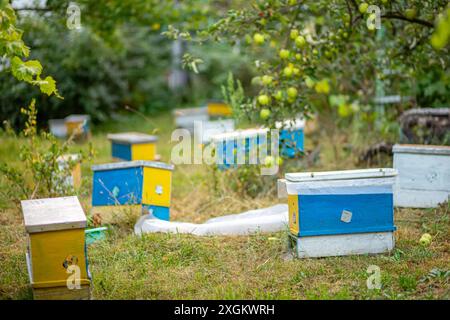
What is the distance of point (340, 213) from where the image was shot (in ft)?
12.5

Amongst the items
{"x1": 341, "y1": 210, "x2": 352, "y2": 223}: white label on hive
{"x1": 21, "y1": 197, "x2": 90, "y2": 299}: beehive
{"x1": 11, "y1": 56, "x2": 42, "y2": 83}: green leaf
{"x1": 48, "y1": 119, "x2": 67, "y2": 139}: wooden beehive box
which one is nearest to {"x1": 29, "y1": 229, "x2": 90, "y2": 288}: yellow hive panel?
{"x1": 21, "y1": 197, "x2": 90, "y2": 299}: beehive

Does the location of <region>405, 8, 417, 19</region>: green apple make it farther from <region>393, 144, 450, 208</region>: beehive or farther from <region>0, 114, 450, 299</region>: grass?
<region>0, 114, 450, 299</region>: grass

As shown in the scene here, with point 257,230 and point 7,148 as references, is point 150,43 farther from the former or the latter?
point 257,230

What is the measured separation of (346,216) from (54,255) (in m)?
1.97

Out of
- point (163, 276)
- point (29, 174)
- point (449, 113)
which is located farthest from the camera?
point (449, 113)

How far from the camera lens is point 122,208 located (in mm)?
4707

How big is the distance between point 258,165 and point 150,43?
885 centimetres

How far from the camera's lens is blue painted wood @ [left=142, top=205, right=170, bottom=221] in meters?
4.80

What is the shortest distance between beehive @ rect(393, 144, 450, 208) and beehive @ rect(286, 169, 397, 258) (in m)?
1.25

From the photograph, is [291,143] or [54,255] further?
[291,143]

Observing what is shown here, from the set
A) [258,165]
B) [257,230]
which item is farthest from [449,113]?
[257,230]

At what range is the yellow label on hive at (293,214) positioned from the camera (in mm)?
3791

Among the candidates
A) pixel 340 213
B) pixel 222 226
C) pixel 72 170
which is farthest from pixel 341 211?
pixel 72 170

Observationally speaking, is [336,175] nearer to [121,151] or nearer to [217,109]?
[121,151]
